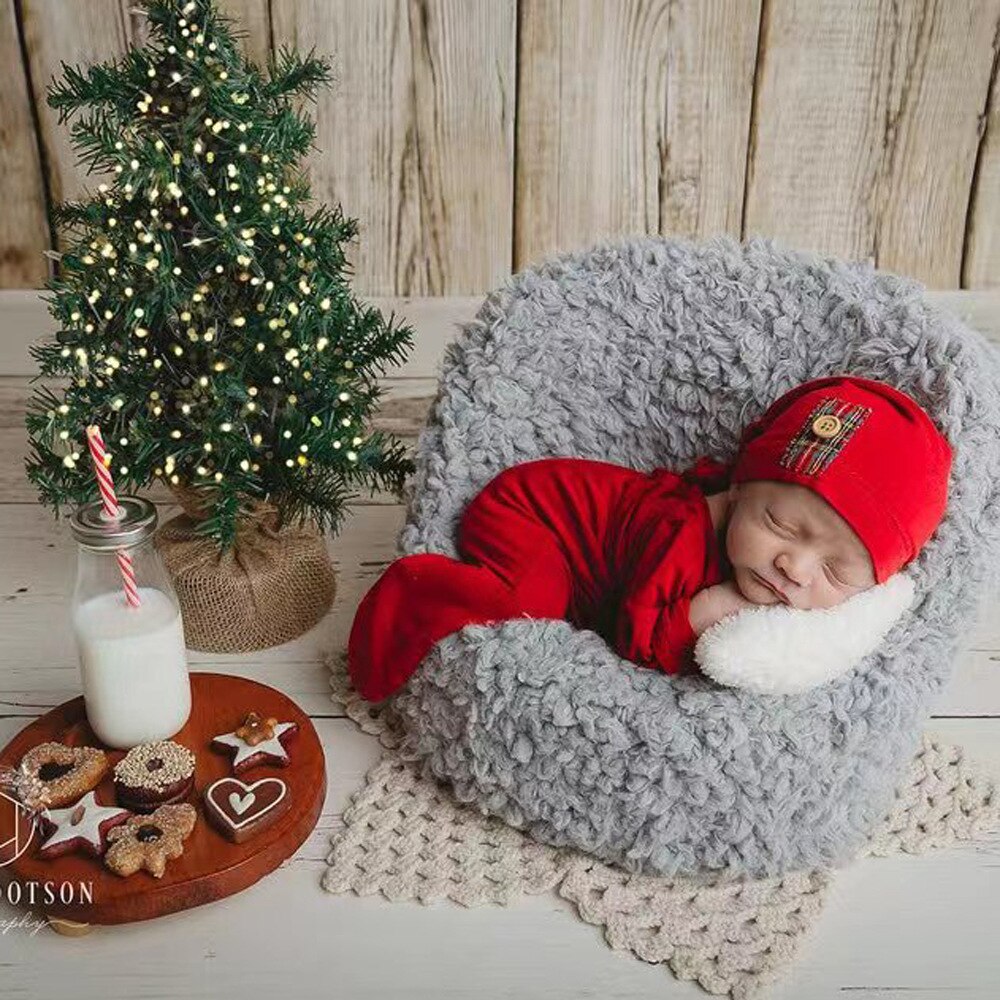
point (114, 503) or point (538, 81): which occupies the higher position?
point (538, 81)

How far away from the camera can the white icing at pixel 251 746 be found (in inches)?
41.7

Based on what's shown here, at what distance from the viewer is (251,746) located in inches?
42.1

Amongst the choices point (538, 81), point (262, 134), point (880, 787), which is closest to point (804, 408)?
point (880, 787)

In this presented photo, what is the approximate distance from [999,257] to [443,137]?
895mm

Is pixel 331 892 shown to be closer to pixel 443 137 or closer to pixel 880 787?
pixel 880 787

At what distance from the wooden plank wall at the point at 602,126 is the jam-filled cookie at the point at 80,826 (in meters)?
1.06

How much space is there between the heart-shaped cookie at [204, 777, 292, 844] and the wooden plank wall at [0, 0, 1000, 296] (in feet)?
3.36

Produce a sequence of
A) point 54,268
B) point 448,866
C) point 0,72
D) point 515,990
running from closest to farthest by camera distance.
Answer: point 515,990 → point 448,866 → point 0,72 → point 54,268

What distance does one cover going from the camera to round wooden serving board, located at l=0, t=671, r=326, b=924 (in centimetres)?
95

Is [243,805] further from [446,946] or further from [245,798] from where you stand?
[446,946]

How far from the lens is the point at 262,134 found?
1.14 m

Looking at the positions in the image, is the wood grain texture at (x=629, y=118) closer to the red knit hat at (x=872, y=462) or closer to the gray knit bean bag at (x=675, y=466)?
the gray knit bean bag at (x=675, y=466)

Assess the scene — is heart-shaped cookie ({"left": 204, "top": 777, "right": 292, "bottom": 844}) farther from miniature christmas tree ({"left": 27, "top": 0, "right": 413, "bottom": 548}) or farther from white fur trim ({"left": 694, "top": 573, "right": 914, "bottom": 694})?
white fur trim ({"left": 694, "top": 573, "right": 914, "bottom": 694})

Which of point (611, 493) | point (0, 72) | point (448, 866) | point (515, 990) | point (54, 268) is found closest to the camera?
point (515, 990)
